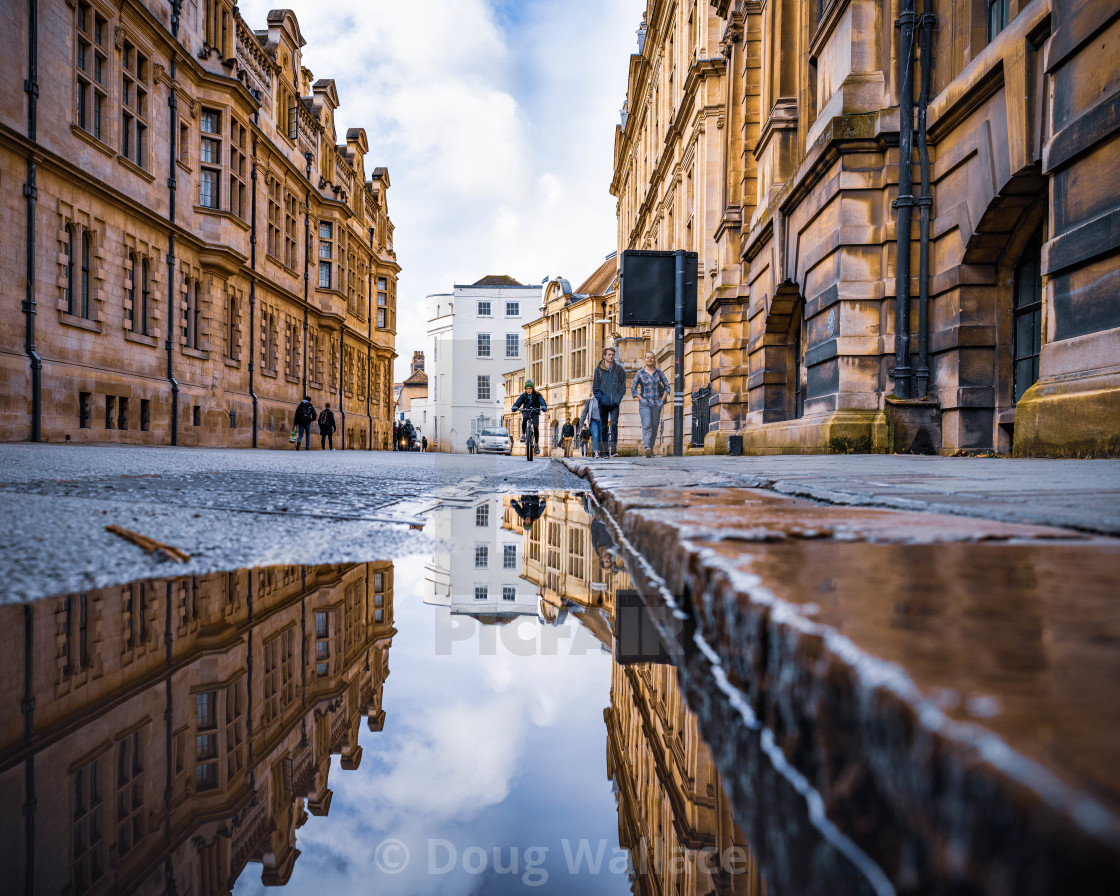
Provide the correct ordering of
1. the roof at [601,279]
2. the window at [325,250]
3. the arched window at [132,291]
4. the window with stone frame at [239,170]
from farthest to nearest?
the roof at [601,279] < the window at [325,250] < the window with stone frame at [239,170] < the arched window at [132,291]

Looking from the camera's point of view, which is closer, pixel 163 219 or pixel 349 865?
pixel 349 865

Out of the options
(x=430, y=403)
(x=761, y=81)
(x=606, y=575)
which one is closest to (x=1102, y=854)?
(x=606, y=575)

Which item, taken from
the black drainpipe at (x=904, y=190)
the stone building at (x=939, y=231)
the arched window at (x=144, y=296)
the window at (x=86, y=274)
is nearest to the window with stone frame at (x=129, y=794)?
the stone building at (x=939, y=231)

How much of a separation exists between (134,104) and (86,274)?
14.4ft

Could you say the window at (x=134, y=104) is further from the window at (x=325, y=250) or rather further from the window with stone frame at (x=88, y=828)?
the window with stone frame at (x=88, y=828)

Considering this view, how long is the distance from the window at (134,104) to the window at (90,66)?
2.58ft

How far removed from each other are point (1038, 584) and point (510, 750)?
0.62 meters

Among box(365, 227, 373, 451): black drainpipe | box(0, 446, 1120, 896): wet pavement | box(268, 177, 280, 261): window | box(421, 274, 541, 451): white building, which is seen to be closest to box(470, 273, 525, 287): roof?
box(421, 274, 541, 451): white building

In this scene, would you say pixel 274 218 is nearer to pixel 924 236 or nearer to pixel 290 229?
pixel 290 229

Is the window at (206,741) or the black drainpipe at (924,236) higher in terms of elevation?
the black drainpipe at (924,236)

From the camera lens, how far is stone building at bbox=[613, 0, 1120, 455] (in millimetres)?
4883

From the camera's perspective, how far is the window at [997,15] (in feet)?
22.6

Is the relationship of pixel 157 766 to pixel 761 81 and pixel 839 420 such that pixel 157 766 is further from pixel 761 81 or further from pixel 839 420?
pixel 761 81

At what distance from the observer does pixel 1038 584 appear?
0.83 m
